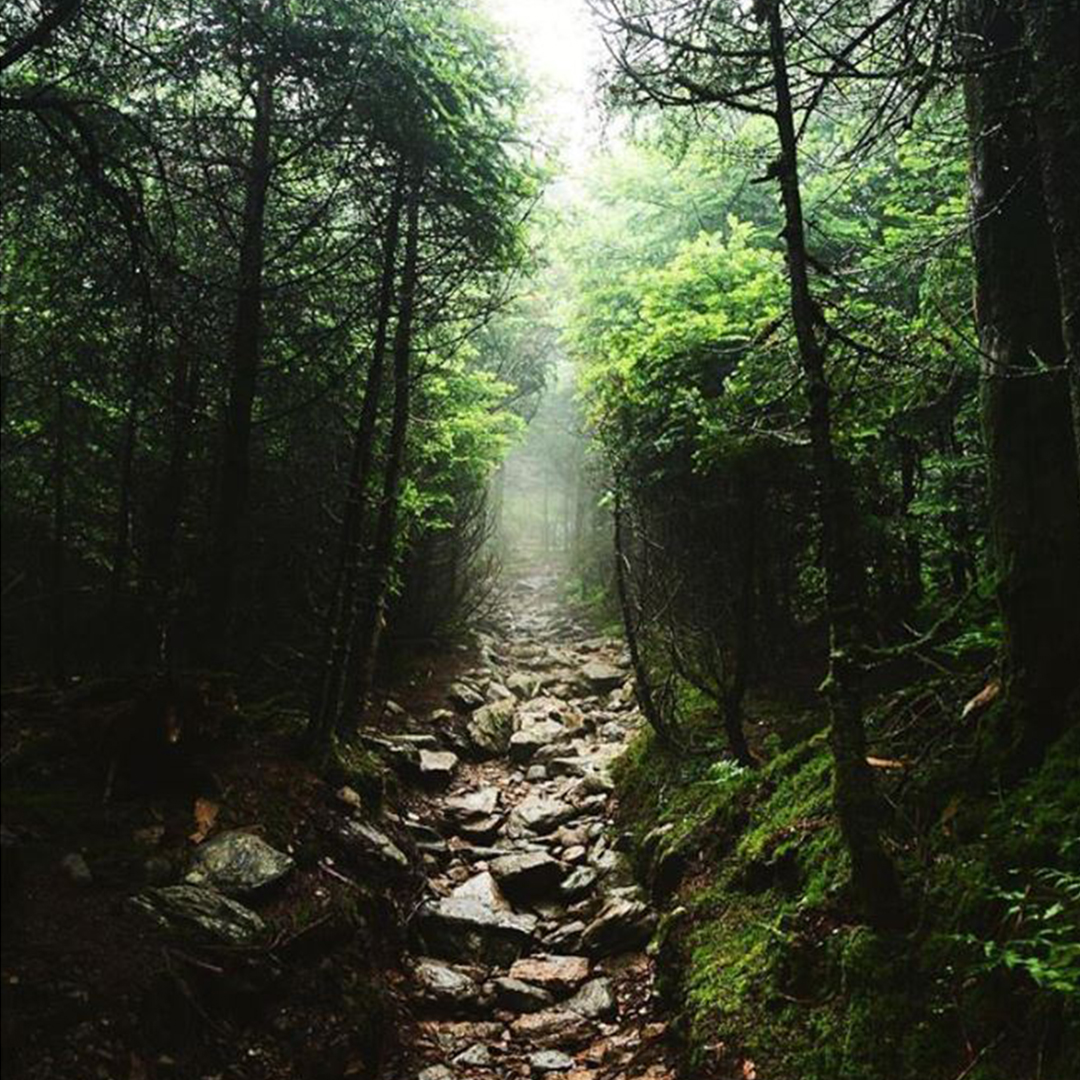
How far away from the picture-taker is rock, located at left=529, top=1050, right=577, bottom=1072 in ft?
15.4

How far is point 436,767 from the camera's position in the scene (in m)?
8.79

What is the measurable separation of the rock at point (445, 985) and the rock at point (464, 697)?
550 cm

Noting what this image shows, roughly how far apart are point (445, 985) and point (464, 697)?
598cm

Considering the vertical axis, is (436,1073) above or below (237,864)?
below

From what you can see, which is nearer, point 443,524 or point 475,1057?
point 475,1057

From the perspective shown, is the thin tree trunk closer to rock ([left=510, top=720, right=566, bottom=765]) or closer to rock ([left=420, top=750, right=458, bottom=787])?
rock ([left=420, top=750, right=458, bottom=787])

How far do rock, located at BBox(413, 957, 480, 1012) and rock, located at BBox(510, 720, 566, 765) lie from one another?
14.1 feet

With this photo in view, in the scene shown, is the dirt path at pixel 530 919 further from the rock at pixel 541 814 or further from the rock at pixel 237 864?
the rock at pixel 237 864

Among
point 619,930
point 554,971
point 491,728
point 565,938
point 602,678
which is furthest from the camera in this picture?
point 602,678

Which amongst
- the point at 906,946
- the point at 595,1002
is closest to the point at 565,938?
the point at 595,1002

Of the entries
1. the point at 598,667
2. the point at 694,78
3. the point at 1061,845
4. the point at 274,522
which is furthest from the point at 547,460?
the point at 1061,845

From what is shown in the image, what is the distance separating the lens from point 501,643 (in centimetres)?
1623

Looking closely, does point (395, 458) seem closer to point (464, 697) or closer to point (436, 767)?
point (436, 767)

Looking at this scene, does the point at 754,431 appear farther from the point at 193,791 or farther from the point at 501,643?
the point at 501,643
